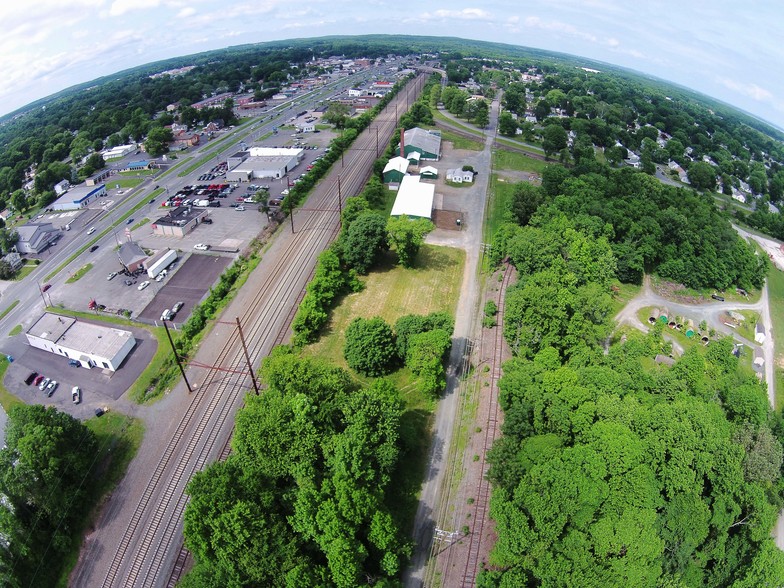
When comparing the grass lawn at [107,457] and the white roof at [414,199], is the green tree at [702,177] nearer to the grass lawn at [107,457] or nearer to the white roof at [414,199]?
the white roof at [414,199]

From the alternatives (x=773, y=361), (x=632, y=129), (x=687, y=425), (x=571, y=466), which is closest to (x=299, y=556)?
(x=571, y=466)

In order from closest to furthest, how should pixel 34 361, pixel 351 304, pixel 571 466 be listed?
pixel 571 466, pixel 34 361, pixel 351 304

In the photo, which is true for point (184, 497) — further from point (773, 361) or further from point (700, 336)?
point (773, 361)

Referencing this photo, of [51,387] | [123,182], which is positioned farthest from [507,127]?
[51,387]

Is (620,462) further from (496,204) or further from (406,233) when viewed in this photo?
(496,204)

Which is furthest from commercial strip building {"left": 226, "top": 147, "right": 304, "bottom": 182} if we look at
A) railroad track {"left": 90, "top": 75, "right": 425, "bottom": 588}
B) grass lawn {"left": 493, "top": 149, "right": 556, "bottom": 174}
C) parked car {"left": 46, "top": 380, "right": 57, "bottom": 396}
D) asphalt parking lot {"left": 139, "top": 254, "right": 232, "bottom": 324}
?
parked car {"left": 46, "top": 380, "right": 57, "bottom": 396}

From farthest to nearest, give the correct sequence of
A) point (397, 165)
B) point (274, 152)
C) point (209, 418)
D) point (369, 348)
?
1. point (274, 152)
2. point (397, 165)
3. point (369, 348)
4. point (209, 418)

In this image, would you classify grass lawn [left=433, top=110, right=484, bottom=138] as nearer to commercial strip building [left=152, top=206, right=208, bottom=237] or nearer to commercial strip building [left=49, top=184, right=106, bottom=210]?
commercial strip building [left=152, top=206, right=208, bottom=237]
